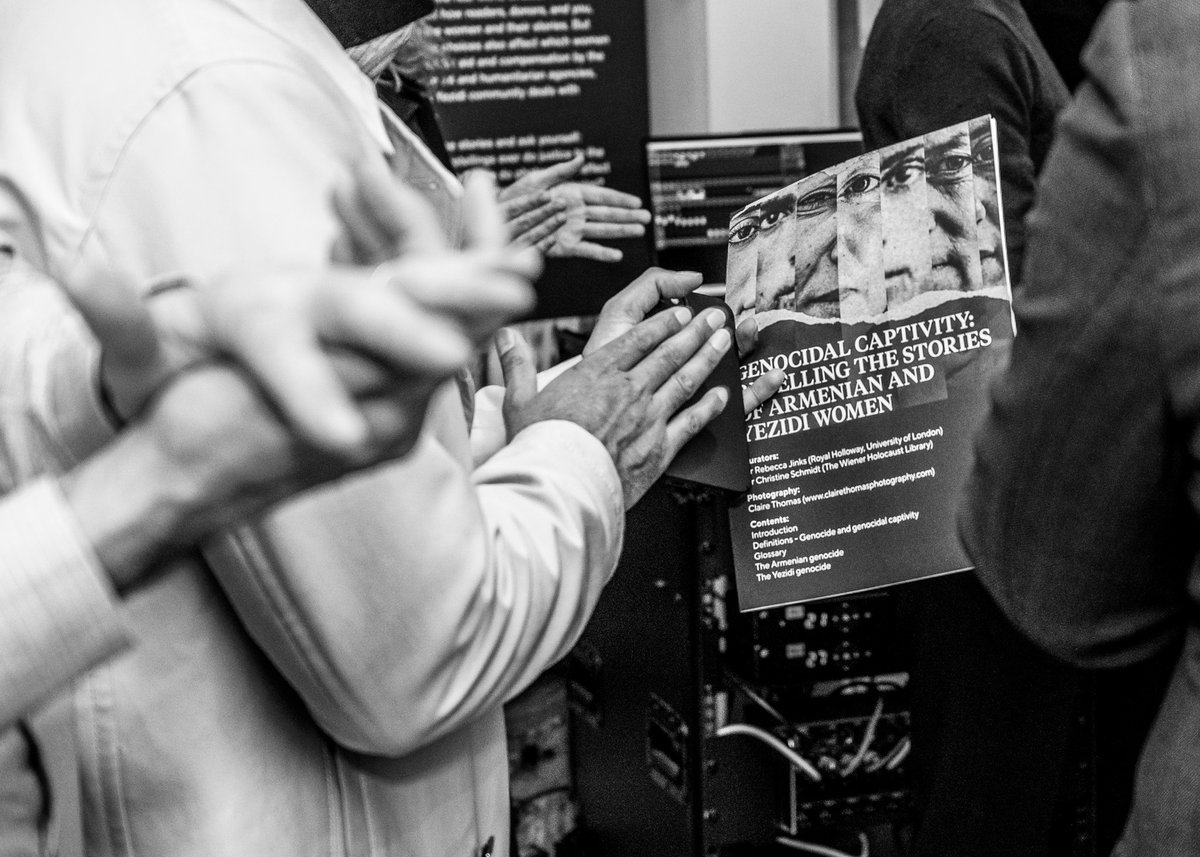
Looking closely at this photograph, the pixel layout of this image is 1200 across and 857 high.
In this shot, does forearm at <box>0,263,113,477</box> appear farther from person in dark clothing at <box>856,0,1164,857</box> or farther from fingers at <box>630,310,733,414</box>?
person in dark clothing at <box>856,0,1164,857</box>

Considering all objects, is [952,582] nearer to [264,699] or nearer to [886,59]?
[886,59]

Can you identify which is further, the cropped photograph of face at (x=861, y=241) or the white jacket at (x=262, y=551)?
the cropped photograph of face at (x=861, y=241)

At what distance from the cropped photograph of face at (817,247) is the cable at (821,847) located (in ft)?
3.03

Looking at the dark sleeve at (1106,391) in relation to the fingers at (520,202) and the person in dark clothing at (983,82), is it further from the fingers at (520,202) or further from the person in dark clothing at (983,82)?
the fingers at (520,202)

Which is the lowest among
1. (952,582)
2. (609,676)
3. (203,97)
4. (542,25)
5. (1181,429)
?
(609,676)

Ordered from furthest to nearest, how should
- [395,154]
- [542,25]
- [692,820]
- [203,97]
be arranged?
[542,25]
[692,820]
[395,154]
[203,97]

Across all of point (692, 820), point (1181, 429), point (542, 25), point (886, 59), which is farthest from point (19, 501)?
point (542, 25)

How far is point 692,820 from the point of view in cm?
169

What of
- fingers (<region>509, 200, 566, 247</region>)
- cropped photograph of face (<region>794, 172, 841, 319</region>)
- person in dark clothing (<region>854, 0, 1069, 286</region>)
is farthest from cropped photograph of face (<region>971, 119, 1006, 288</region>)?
fingers (<region>509, 200, 566, 247</region>)

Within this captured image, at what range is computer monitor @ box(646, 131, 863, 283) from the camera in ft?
8.46

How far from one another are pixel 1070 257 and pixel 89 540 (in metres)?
0.55

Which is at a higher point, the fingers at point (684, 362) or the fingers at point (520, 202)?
the fingers at point (684, 362)

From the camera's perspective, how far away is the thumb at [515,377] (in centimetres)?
104

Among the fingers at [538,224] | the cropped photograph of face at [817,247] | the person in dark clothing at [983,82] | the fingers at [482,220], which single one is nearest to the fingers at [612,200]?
the fingers at [538,224]
